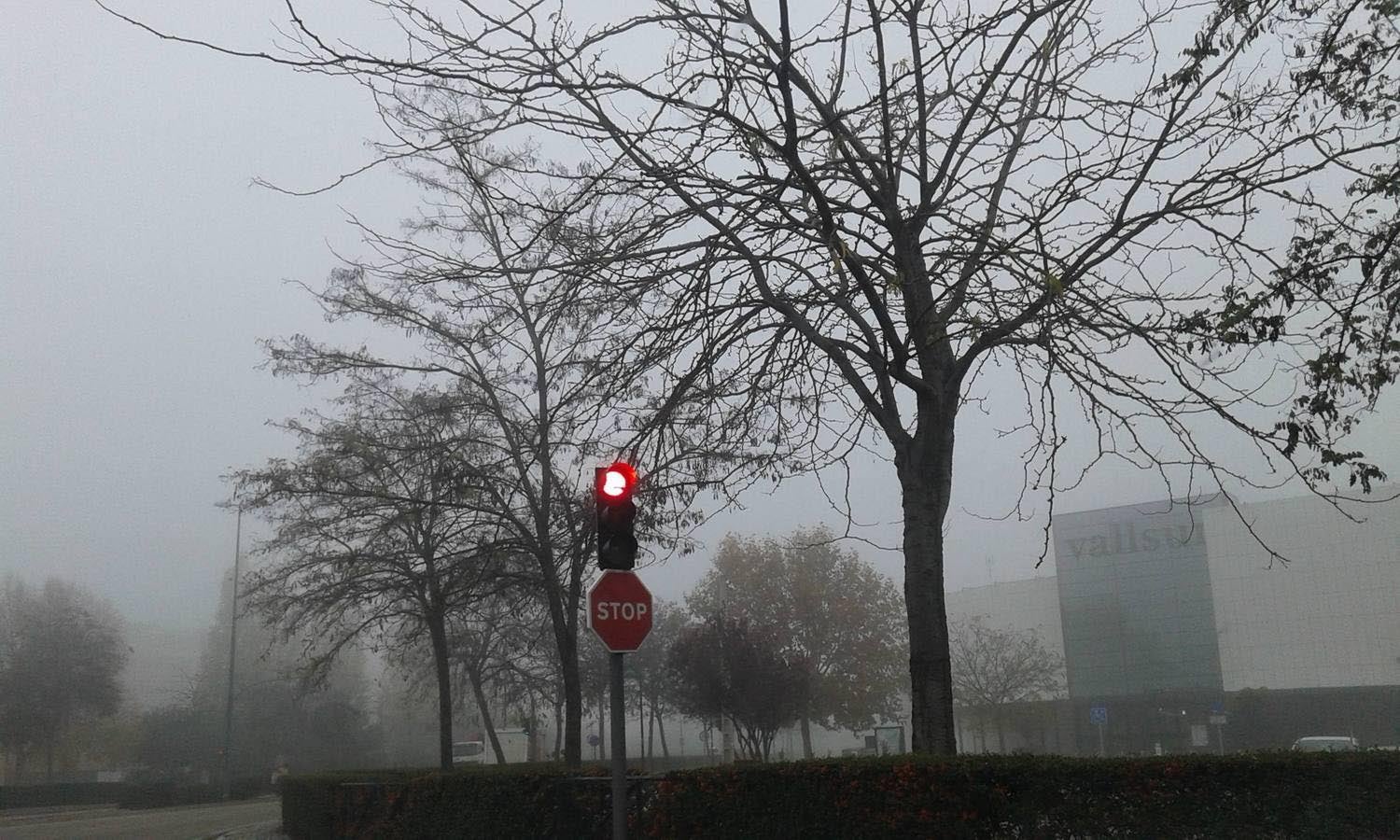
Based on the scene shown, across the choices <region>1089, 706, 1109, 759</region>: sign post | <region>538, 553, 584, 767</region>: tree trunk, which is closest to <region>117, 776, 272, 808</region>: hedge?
<region>538, 553, 584, 767</region>: tree trunk

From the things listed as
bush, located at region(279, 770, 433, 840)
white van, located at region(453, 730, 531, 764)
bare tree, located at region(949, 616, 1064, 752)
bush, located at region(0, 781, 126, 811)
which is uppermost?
bare tree, located at region(949, 616, 1064, 752)

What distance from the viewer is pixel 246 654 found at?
59562 mm

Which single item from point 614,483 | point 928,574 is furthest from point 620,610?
point 928,574

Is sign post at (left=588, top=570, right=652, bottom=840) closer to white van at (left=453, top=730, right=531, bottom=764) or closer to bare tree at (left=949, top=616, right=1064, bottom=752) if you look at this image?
bare tree at (left=949, top=616, right=1064, bottom=752)

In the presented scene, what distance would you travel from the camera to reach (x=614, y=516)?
890 cm

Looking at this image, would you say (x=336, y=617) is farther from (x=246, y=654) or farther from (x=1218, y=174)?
(x=246, y=654)

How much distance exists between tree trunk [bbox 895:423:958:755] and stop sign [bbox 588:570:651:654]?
2.51 metres

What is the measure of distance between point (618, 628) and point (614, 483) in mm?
1089

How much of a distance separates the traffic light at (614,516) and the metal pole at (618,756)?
2.41 feet

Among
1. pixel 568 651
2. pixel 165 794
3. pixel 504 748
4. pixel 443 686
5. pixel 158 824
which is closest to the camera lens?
pixel 568 651

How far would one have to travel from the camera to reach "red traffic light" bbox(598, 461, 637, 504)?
883 centimetres

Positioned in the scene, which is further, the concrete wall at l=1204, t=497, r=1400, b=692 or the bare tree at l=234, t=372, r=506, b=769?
the concrete wall at l=1204, t=497, r=1400, b=692

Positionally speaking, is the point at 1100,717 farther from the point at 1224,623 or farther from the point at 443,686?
the point at 443,686

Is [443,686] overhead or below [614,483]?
below
